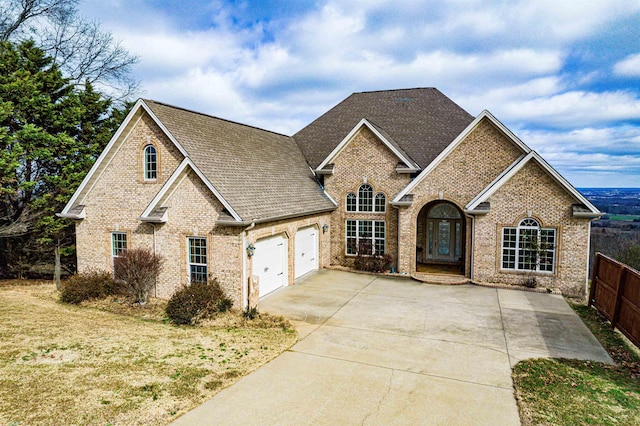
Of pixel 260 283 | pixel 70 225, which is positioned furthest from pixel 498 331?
pixel 70 225

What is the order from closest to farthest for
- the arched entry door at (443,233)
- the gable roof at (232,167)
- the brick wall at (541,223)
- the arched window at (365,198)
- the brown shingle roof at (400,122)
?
the gable roof at (232,167), the brick wall at (541,223), the arched window at (365,198), the arched entry door at (443,233), the brown shingle roof at (400,122)

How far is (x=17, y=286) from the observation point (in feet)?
60.4

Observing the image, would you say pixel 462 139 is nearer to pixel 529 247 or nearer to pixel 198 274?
pixel 529 247

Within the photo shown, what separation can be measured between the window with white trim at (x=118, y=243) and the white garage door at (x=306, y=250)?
7263 mm

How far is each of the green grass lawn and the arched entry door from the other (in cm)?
1162

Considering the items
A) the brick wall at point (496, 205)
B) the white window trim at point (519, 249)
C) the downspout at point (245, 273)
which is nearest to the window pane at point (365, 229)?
the brick wall at point (496, 205)

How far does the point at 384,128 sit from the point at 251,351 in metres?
17.5

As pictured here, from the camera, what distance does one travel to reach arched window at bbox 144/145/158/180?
1498 cm

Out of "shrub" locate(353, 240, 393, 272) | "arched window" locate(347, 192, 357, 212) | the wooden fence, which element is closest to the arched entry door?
"shrub" locate(353, 240, 393, 272)

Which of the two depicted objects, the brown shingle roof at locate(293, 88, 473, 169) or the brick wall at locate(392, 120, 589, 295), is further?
the brown shingle roof at locate(293, 88, 473, 169)

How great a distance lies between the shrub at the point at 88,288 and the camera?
14.8m

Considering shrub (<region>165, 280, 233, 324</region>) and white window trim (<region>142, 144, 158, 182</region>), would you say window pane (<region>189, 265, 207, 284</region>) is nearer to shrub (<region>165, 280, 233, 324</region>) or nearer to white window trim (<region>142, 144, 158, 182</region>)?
shrub (<region>165, 280, 233, 324</region>)

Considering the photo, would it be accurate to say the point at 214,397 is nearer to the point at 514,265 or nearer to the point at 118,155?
the point at 118,155

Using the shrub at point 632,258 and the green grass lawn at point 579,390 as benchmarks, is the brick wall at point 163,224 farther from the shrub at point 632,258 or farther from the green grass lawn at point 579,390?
the shrub at point 632,258
